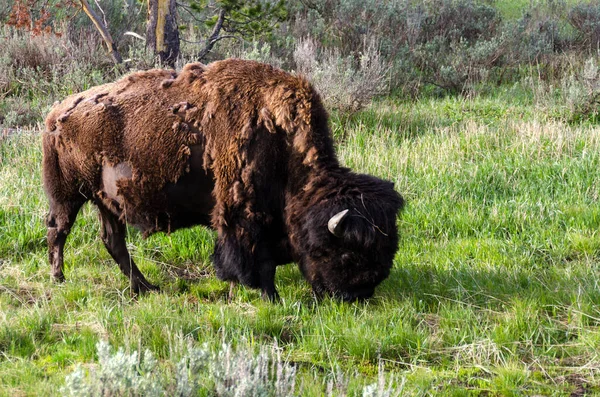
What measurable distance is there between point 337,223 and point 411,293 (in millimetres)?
969

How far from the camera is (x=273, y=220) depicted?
5387 millimetres

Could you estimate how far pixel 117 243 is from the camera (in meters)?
5.82

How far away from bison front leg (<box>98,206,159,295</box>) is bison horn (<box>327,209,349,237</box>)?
173 cm

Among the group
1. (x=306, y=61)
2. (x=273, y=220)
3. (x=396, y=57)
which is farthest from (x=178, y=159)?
(x=396, y=57)

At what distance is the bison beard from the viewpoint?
5137mm

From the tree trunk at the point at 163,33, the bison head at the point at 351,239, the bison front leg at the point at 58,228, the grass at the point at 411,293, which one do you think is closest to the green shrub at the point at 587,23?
the grass at the point at 411,293

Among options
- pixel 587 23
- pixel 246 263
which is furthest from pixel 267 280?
pixel 587 23

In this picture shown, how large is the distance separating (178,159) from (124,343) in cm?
159

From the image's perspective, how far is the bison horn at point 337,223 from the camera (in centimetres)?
486

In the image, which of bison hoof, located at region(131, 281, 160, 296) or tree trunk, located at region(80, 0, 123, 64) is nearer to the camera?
bison hoof, located at region(131, 281, 160, 296)

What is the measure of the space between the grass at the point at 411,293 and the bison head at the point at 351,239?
0.20m

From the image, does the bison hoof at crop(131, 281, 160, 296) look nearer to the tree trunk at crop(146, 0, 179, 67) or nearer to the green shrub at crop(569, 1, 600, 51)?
the tree trunk at crop(146, 0, 179, 67)

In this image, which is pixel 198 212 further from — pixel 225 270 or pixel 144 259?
pixel 144 259

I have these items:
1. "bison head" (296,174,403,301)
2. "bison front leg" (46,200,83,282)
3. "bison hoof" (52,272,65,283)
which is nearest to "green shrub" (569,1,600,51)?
"bison head" (296,174,403,301)
